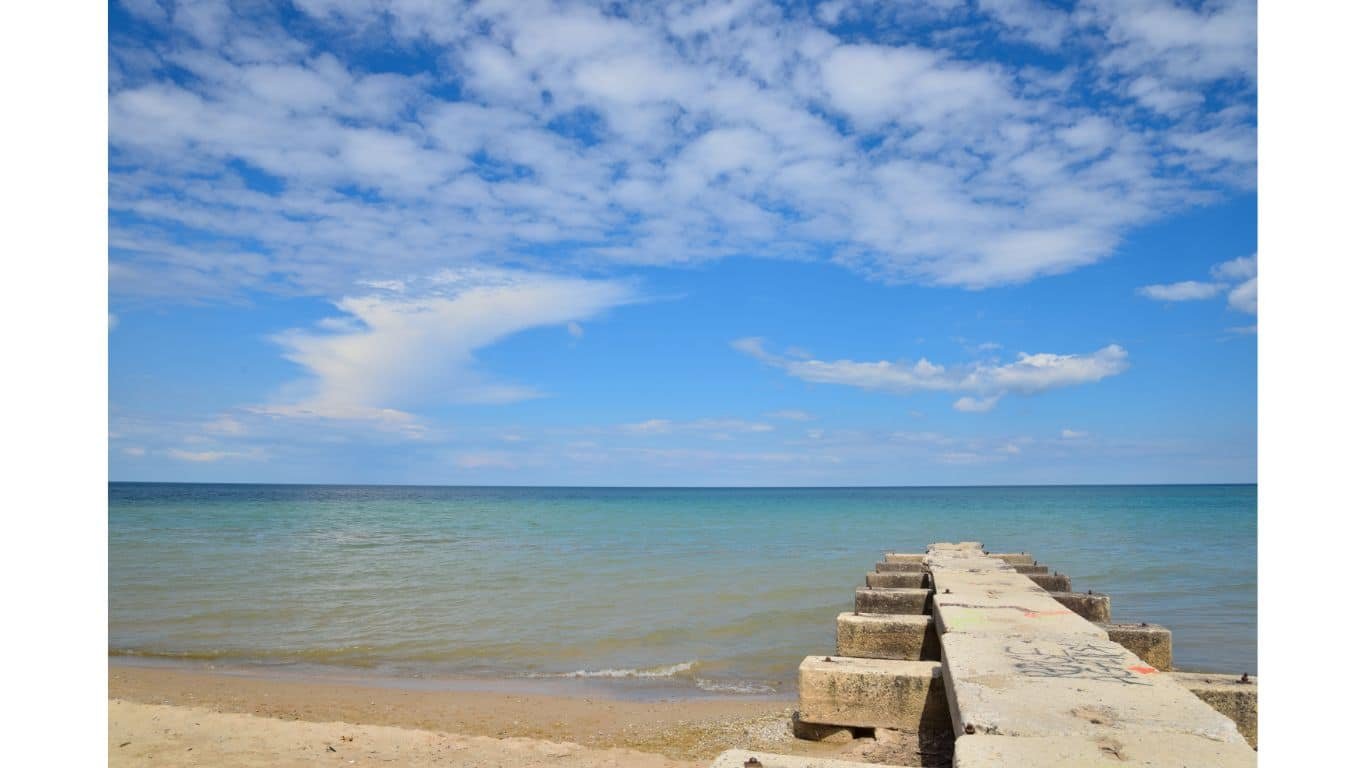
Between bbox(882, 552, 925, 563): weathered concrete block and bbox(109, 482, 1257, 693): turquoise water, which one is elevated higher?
bbox(882, 552, 925, 563): weathered concrete block

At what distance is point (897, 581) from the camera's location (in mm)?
8164

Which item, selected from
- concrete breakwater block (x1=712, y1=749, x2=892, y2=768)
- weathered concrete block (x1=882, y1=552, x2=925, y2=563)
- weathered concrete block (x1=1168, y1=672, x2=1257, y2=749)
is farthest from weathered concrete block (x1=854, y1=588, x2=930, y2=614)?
concrete breakwater block (x1=712, y1=749, x2=892, y2=768)

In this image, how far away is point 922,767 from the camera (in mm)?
4062

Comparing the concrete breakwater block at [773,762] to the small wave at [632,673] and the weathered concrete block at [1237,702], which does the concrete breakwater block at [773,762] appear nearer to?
the weathered concrete block at [1237,702]

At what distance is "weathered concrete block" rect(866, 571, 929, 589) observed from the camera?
8.09 meters

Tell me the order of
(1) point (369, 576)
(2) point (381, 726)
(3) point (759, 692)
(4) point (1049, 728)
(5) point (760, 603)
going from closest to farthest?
1. (4) point (1049, 728)
2. (2) point (381, 726)
3. (3) point (759, 692)
4. (5) point (760, 603)
5. (1) point (369, 576)

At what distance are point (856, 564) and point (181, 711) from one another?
611 inches

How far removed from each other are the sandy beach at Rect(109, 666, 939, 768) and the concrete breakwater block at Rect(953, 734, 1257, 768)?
1799 millimetres

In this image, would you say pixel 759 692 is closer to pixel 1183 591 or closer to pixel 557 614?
pixel 557 614

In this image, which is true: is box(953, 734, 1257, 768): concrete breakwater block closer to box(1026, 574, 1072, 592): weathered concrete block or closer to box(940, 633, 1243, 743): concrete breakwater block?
box(940, 633, 1243, 743): concrete breakwater block

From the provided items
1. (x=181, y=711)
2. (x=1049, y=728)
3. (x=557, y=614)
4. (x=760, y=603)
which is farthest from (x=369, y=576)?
(x=1049, y=728)

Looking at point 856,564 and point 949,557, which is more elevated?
point 949,557

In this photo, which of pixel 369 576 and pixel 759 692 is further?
pixel 369 576

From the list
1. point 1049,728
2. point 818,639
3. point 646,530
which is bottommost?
point 646,530
